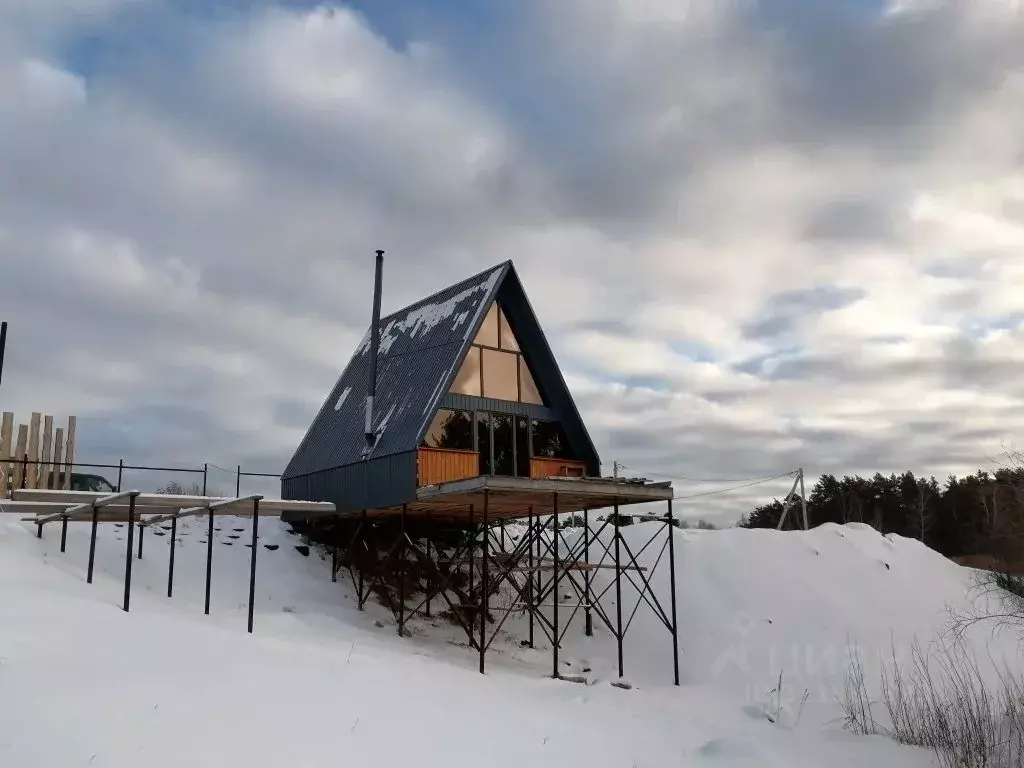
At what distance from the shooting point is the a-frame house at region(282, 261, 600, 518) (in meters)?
16.8

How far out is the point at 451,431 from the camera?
17141mm

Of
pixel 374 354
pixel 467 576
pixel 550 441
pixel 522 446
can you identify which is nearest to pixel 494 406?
pixel 522 446

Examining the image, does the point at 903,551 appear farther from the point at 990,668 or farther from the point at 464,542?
the point at 464,542

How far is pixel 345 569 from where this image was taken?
20438 mm

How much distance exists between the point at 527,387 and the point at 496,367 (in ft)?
3.21

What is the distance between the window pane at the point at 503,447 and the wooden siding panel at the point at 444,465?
60cm

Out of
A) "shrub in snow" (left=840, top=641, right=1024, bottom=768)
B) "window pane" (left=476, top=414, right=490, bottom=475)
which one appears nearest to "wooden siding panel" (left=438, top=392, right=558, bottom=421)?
"window pane" (left=476, top=414, right=490, bottom=475)

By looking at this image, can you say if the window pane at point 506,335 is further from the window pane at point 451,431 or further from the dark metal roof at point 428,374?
the window pane at point 451,431

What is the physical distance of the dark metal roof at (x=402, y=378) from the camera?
676 inches

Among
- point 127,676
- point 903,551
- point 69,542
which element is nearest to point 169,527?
point 69,542

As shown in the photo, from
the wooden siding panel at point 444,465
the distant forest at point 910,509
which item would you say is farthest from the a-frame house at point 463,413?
the distant forest at point 910,509

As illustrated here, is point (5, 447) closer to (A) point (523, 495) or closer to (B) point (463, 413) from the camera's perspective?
(B) point (463, 413)

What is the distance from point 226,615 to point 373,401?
20.6 feet

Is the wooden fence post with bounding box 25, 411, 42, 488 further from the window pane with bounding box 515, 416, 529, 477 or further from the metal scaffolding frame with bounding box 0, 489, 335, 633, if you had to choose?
the window pane with bounding box 515, 416, 529, 477
